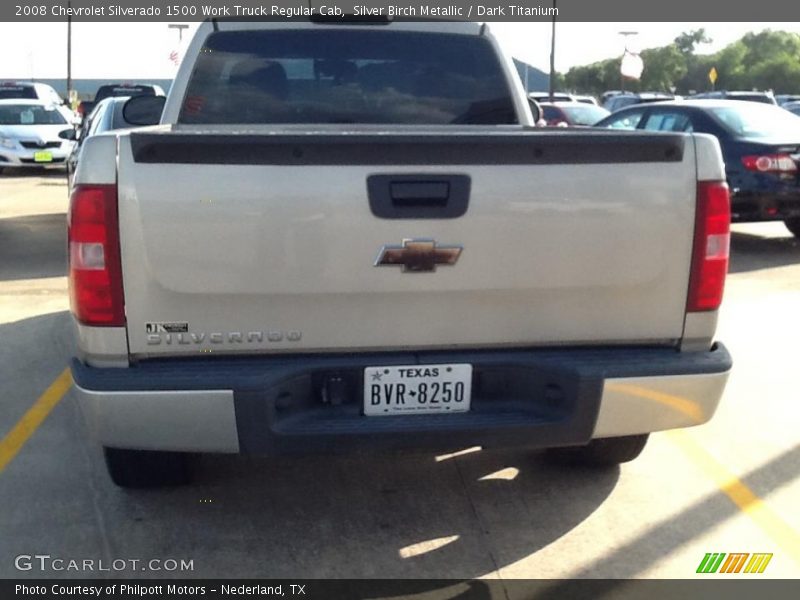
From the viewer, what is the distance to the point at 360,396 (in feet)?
11.1

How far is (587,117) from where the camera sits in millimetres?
20109

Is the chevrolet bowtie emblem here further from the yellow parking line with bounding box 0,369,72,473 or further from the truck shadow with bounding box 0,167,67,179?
the truck shadow with bounding box 0,167,67,179

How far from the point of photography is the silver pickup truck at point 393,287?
319 centimetres

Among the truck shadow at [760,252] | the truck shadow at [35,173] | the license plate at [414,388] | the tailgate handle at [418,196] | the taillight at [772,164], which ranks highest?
the tailgate handle at [418,196]

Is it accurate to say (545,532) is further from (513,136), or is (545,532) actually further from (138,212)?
(138,212)

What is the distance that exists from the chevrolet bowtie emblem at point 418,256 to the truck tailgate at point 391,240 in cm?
2

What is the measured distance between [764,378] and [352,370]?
12.1ft

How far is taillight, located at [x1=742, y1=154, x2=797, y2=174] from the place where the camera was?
10.4 metres

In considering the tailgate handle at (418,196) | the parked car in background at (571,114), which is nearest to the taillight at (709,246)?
the tailgate handle at (418,196)

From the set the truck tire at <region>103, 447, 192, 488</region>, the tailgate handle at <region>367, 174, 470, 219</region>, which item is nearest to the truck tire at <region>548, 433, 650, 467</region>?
the tailgate handle at <region>367, 174, 470, 219</region>

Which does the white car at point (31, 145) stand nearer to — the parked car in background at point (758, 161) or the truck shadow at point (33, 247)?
the truck shadow at point (33, 247)

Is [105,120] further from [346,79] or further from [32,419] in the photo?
[346,79]

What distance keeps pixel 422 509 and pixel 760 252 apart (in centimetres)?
799

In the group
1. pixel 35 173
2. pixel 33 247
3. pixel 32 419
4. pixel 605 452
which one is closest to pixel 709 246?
pixel 605 452
